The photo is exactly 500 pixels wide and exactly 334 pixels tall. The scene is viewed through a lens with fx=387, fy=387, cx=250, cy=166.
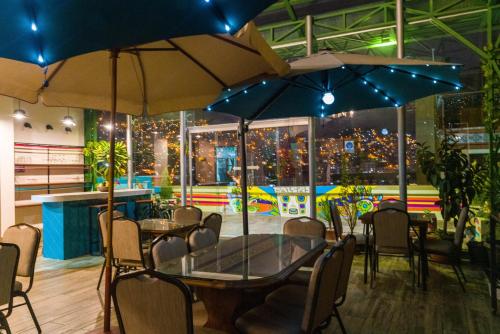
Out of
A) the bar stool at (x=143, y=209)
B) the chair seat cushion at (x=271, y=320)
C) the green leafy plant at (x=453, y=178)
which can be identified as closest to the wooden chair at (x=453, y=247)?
the green leafy plant at (x=453, y=178)

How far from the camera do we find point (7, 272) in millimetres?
2848

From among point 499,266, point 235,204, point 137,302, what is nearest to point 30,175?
point 235,204

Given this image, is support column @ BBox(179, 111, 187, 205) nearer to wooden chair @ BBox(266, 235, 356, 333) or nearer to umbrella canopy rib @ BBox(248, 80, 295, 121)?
umbrella canopy rib @ BBox(248, 80, 295, 121)

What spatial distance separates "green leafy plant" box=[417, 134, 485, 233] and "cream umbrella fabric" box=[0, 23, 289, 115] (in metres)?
3.62

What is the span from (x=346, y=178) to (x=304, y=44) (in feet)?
8.89

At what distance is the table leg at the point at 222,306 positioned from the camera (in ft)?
8.15

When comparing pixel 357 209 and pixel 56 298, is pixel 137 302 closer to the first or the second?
pixel 56 298

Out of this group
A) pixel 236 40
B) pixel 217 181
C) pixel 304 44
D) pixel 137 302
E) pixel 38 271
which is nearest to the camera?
pixel 137 302

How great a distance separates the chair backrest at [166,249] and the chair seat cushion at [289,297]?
2.76 feet

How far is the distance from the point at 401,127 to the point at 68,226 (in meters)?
5.76

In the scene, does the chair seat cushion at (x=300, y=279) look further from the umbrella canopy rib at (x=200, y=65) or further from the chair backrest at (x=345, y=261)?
the umbrella canopy rib at (x=200, y=65)

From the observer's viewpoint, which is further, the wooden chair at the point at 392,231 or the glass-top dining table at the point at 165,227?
the glass-top dining table at the point at 165,227

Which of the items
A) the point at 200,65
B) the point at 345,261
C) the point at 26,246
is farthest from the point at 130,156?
the point at 345,261

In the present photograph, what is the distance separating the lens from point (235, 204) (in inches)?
304
